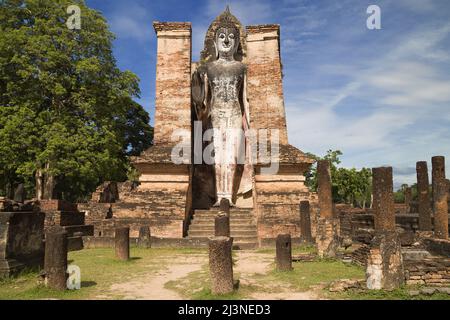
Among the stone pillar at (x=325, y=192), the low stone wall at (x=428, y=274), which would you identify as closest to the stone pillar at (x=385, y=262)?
the low stone wall at (x=428, y=274)

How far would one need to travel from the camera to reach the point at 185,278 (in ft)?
25.2

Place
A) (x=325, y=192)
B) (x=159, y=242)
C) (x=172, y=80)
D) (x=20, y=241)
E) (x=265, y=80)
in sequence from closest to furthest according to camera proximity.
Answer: (x=20, y=241) < (x=325, y=192) < (x=159, y=242) < (x=172, y=80) < (x=265, y=80)

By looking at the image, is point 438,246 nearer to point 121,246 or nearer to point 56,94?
Answer: point 121,246

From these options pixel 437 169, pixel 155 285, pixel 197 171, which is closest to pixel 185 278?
pixel 155 285

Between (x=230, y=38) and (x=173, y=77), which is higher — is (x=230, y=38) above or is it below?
above

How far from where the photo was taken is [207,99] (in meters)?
16.8

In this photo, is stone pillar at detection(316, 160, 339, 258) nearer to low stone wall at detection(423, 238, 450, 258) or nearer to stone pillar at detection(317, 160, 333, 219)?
stone pillar at detection(317, 160, 333, 219)

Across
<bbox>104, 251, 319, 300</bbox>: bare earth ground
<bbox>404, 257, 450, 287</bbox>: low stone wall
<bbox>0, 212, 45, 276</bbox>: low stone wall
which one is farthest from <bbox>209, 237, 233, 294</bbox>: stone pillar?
<bbox>0, 212, 45, 276</bbox>: low stone wall

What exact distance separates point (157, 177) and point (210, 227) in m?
2.63

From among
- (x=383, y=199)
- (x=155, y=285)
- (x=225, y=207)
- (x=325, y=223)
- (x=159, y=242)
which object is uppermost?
(x=383, y=199)

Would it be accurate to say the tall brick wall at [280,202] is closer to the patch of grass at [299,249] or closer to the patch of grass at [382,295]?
the patch of grass at [299,249]

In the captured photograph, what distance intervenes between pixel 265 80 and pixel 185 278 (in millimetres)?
10055
